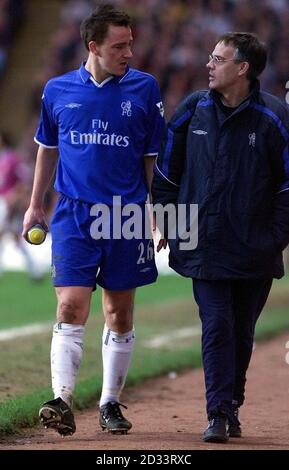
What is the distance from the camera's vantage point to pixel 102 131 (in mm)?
7492

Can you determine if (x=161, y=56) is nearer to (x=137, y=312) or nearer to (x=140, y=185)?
(x=137, y=312)

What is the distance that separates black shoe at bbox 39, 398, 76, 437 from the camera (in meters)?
7.13

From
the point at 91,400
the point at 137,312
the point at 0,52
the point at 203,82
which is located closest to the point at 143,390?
the point at 91,400

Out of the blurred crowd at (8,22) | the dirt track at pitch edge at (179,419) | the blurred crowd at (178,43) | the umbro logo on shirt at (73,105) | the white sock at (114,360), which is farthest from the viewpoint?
the blurred crowd at (8,22)

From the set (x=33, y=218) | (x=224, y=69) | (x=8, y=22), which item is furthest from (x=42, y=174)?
(x=8, y=22)

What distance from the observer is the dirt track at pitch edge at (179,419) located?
729 cm

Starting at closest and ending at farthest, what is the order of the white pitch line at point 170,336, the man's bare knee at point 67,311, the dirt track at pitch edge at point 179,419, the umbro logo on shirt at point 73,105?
the dirt track at pitch edge at point 179,419 < the man's bare knee at point 67,311 < the umbro logo on shirt at point 73,105 < the white pitch line at point 170,336

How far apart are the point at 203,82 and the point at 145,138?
51.7 feet

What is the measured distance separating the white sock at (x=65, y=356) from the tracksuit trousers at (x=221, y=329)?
71 centimetres

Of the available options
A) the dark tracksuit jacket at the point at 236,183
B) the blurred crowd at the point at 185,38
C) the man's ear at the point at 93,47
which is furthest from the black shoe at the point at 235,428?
the blurred crowd at the point at 185,38

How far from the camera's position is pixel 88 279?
7.45 metres

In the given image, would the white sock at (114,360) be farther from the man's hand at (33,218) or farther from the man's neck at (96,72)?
the man's neck at (96,72)

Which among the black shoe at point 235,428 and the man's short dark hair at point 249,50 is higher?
the man's short dark hair at point 249,50

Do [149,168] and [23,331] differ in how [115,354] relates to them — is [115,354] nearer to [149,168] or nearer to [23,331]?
[149,168]
